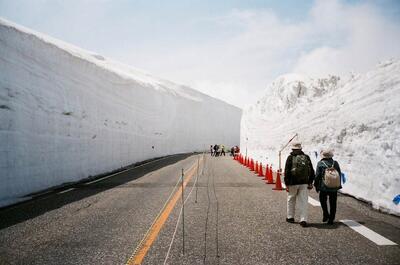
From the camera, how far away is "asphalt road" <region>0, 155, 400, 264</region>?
14.5 ft

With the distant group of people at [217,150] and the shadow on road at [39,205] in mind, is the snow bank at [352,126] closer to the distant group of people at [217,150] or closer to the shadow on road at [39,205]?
the distant group of people at [217,150]

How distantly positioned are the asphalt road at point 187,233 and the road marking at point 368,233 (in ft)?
0.41

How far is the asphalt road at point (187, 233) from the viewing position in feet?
14.5

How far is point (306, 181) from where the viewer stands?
21.5 ft

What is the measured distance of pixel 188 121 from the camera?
2368 inches

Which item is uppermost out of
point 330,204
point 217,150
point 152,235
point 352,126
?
point 352,126

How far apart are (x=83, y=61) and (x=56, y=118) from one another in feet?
19.6

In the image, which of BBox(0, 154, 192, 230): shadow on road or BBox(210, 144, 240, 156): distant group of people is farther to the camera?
BBox(210, 144, 240, 156): distant group of people

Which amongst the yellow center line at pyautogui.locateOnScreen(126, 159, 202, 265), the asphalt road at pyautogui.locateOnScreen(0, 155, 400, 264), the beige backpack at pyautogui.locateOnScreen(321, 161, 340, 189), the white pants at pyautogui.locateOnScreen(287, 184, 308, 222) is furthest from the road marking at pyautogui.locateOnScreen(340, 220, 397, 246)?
the yellow center line at pyautogui.locateOnScreen(126, 159, 202, 265)

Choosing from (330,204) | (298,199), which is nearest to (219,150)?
(298,199)

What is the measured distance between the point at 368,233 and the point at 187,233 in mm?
3017

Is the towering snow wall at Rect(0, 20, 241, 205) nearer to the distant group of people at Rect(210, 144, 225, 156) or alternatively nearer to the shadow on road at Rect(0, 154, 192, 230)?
the shadow on road at Rect(0, 154, 192, 230)

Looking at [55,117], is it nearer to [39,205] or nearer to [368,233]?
[39,205]

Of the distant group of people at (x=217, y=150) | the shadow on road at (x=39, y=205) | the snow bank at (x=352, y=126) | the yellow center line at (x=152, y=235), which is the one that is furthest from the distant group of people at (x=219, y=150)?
the yellow center line at (x=152, y=235)
